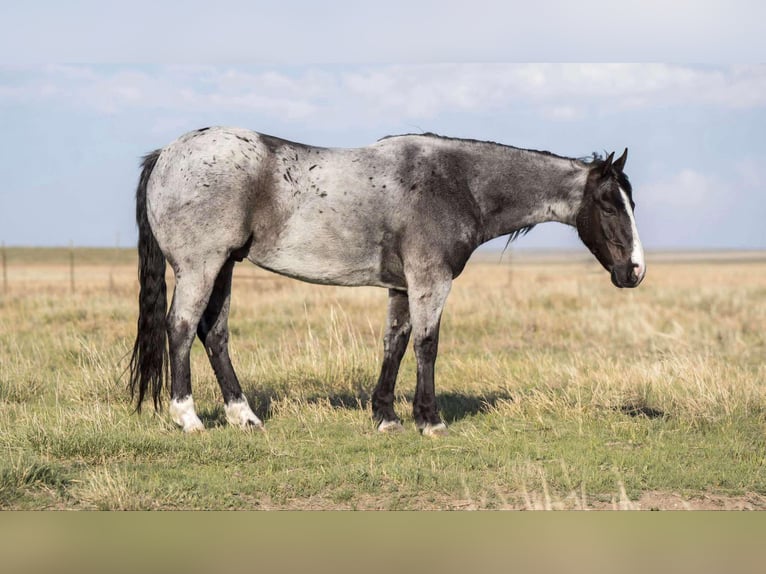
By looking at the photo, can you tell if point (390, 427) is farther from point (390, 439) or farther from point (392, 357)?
point (392, 357)

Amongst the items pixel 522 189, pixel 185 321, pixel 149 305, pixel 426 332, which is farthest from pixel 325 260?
pixel 522 189

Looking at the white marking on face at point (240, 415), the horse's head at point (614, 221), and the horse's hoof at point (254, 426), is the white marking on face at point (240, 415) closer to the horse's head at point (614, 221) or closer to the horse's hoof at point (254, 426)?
the horse's hoof at point (254, 426)

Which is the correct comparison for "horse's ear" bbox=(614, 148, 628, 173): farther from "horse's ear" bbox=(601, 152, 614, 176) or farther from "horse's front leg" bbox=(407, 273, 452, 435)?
"horse's front leg" bbox=(407, 273, 452, 435)

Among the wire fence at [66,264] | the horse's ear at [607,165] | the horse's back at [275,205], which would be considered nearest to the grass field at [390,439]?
the horse's back at [275,205]

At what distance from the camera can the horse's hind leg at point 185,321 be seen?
789 centimetres

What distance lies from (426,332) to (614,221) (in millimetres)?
2121

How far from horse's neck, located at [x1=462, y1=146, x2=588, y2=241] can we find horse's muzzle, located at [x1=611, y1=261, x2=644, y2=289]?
0.68m

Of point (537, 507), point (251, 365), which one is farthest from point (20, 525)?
point (251, 365)

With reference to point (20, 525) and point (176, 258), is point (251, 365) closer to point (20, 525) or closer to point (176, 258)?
point (176, 258)

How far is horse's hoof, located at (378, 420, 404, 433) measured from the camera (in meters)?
8.20

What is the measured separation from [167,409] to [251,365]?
8.81 feet

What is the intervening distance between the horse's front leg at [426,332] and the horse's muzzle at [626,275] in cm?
164

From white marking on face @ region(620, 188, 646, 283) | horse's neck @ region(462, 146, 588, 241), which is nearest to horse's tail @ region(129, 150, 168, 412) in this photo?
horse's neck @ region(462, 146, 588, 241)

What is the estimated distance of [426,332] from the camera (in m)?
8.03
